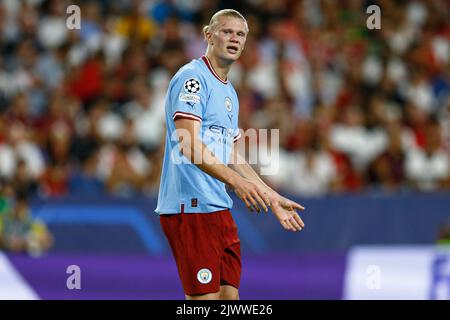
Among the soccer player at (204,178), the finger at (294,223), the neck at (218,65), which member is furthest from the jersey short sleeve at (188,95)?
the finger at (294,223)

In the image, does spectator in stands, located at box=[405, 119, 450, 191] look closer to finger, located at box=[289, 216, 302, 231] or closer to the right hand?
finger, located at box=[289, 216, 302, 231]

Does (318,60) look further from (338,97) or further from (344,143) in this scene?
(344,143)

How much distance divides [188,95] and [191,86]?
8 cm

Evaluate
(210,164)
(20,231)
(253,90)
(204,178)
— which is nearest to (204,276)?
(204,178)

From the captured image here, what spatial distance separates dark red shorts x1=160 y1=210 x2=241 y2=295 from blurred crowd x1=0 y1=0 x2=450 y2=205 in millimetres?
5714

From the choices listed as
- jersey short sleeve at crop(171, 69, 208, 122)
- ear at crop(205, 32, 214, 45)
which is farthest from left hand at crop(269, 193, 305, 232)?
ear at crop(205, 32, 214, 45)

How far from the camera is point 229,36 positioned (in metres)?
6.18

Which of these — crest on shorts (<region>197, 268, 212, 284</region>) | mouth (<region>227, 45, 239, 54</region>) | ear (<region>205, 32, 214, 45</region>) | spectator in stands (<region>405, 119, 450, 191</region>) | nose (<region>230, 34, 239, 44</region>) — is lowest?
crest on shorts (<region>197, 268, 212, 284</region>)

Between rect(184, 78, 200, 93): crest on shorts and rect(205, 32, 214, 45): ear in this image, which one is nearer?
rect(184, 78, 200, 93): crest on shorts

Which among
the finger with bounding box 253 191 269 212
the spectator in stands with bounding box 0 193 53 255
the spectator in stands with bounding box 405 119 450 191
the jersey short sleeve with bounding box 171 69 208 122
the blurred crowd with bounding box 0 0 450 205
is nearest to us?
the finger with bounding box 253 191 269 212

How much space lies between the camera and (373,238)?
11836mm

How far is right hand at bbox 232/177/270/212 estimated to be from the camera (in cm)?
558

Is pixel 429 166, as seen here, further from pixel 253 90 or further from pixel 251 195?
pixel 251 195

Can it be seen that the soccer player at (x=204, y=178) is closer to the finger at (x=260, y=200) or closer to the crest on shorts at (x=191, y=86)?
the crest on shorts at (x=191, y=86)
